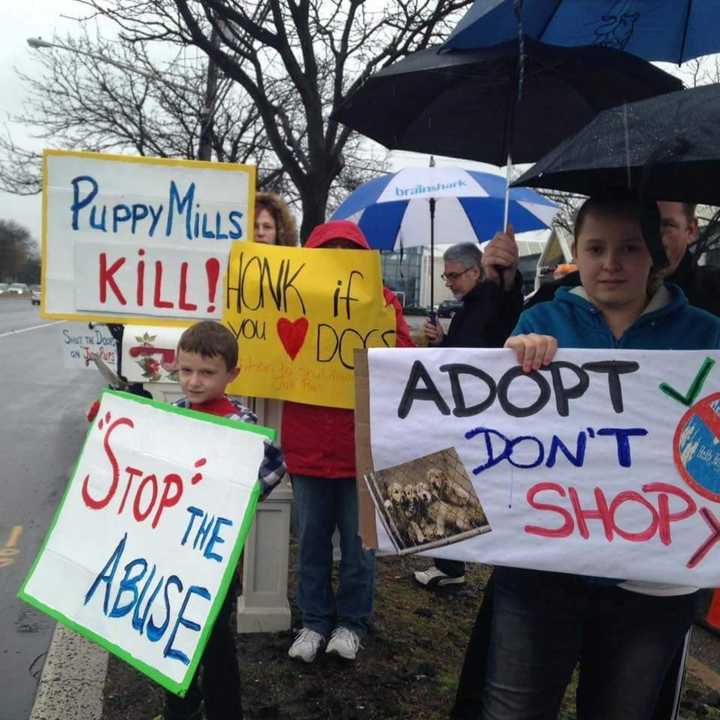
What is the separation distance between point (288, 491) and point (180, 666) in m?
1.51

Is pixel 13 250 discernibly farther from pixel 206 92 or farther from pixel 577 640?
pixel 577 640

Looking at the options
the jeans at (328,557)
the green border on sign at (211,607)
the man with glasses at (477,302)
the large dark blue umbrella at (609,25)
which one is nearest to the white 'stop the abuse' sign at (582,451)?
the green border on sign at (211,607)

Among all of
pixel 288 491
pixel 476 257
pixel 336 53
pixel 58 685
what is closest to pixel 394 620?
pixel 288 491

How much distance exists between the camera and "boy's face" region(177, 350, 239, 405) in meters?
2.41

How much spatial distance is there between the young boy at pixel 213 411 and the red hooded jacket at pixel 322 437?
2.03 feet

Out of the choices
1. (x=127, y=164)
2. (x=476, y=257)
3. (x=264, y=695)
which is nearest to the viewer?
(x=264, y=695)

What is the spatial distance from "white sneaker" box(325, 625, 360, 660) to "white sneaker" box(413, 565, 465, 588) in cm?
104

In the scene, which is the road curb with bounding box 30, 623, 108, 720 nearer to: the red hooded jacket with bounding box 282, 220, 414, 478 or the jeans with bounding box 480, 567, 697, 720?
the red hooded jacket with bounding box 282, 220, 414, 478

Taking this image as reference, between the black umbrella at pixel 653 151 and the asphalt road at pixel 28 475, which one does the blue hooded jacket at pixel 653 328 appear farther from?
the asphalt road at pixel 28 475

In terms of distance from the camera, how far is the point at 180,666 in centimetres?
191

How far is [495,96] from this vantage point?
325 cm

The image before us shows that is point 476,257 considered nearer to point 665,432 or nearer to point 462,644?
point 462,644

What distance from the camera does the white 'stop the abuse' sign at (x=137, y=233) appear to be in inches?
126

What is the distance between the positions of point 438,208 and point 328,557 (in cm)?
308
